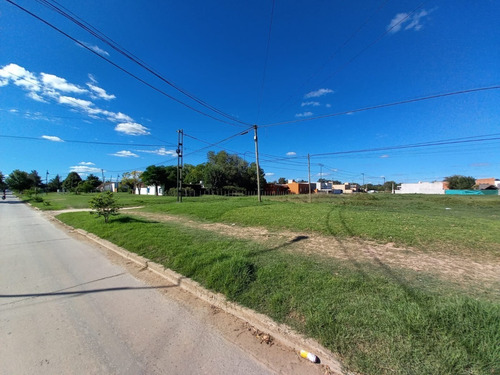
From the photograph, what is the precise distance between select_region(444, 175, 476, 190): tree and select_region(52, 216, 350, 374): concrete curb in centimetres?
10226

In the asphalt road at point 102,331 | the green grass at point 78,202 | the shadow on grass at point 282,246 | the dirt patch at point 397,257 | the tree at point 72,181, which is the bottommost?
the asphalt road at point 102,331

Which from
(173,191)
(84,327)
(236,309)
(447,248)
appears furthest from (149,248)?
(173,191)

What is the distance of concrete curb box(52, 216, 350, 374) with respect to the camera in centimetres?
232

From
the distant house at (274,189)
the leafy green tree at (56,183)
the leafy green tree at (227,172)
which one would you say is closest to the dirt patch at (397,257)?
the leafy green tree at (227,172)

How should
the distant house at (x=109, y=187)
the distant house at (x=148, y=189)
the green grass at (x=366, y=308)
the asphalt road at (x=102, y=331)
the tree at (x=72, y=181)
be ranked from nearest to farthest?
the green grass at (x=366, y=308), the asphalt road at (x=102, y=331), the distant house at (x=148, y=189), the tree at (x=72, y=181), the distant house at (x=109, y=187)

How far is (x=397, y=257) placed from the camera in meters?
5.27

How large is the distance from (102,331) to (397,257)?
19.6ft

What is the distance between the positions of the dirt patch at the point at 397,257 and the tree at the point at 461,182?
9747 cm

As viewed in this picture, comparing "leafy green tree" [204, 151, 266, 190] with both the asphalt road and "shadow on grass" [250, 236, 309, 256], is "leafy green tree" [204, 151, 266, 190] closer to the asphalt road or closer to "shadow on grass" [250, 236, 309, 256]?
"shadow on grass" [250, 236, 309, 256]

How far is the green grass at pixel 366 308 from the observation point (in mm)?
2125

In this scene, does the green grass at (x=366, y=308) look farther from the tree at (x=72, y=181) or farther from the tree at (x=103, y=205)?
the tree at (x=72, y=181)

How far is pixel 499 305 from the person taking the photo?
279 cm

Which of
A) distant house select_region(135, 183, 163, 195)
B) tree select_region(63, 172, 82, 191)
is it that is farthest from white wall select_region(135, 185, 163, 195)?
tree select_region(63, 172, 82, 191)

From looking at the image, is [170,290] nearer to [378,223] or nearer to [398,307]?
[398,307]
